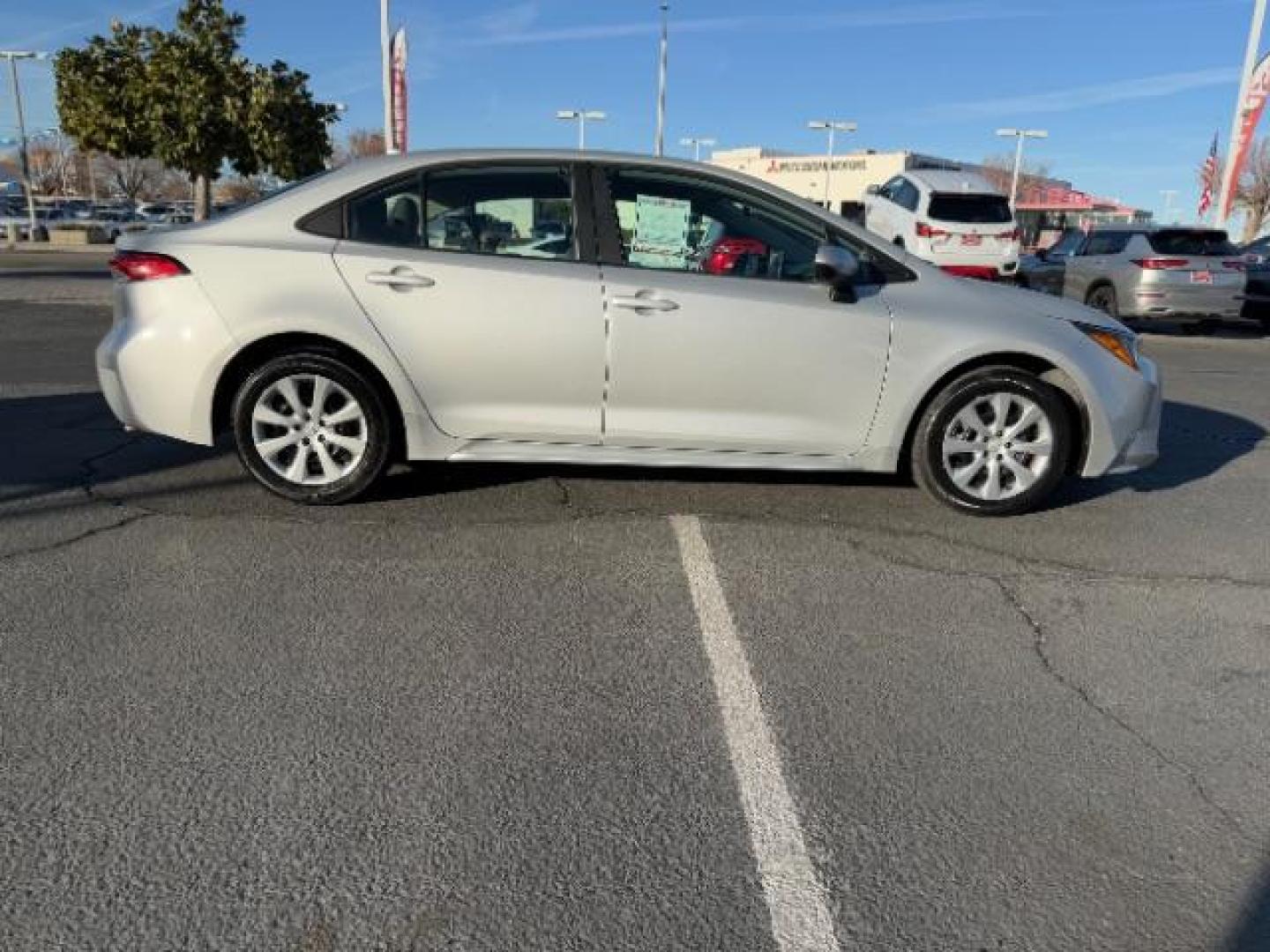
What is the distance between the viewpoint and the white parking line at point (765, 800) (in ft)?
6.40

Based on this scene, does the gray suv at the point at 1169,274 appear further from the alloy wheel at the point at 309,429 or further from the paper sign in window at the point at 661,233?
the alloy wheel at the point at 309,429

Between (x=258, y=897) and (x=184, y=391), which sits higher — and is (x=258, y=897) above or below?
below

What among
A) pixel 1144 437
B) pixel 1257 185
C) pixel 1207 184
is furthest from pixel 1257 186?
pixel 1144 437

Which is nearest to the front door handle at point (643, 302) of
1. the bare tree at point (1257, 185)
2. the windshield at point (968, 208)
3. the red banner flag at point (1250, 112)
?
the windshield at point (968, 208)

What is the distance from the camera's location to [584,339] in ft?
13.7

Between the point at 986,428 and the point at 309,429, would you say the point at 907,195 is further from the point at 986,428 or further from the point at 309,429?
the point at 309,429

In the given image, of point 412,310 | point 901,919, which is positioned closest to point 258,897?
point 901,919

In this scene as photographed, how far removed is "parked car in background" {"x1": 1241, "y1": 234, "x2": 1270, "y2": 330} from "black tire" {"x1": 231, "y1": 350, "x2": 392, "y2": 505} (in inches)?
556

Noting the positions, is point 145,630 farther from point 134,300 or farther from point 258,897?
point 134,300

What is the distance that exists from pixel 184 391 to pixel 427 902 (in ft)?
9.97

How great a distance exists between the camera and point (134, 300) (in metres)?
4.21

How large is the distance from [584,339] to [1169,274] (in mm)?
11379

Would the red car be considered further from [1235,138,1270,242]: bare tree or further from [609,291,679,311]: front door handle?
[1235,138,1270,242]: bare tree

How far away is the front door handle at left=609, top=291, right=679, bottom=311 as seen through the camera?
4152 millimetres
